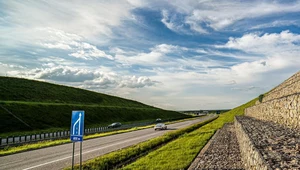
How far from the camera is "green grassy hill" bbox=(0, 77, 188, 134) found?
52.7 m

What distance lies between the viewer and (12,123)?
4944 cm

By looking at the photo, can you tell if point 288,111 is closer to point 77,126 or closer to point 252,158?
point 252,158

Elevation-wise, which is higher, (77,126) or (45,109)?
(77,126)

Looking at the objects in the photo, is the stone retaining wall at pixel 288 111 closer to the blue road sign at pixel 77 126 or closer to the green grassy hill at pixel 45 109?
the blue road sign at pixel 77 126

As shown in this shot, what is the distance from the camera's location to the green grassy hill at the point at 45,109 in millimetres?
52656

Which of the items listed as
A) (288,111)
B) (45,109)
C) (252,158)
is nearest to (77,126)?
(252,158)

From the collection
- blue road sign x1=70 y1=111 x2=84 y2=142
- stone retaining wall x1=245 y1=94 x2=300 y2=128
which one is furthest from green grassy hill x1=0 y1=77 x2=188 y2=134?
stone retaining wall x1=245 y1=94 x2=300 y2=128

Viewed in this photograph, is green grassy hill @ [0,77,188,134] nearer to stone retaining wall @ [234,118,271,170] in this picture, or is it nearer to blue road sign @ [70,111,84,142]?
blue road sign @ [70,111,84,142]

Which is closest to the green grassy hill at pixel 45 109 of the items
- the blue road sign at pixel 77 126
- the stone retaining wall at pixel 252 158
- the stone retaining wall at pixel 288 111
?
the blue road sign at pixel 77 126

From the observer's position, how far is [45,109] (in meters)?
63.7

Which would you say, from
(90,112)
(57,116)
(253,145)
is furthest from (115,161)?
(90,112)

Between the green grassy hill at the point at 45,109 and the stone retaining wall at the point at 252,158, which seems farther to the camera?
the green grassy hill at the point at 45,109

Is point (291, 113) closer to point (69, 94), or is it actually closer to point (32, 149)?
point (32, 149)

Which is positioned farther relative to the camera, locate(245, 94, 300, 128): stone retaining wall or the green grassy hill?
the green grassy hill
